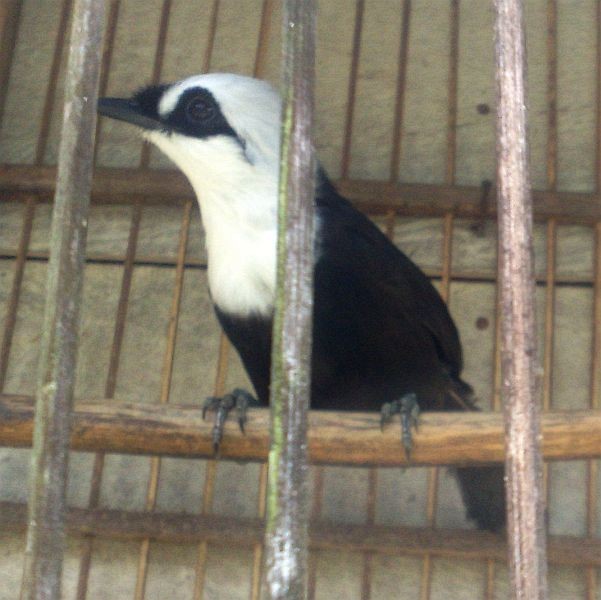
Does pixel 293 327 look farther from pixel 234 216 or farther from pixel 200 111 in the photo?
pixel 200 111

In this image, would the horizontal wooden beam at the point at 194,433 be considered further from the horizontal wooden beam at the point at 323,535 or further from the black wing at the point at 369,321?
the horizontal wooden beam at the point at 323,535

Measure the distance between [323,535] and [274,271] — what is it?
76cm

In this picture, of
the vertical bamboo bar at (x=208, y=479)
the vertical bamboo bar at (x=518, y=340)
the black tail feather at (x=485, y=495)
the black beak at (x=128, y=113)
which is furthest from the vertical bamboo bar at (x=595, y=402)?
the vertical bamboo bar at (x=518, y=340)

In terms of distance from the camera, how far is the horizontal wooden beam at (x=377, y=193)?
10.2ft

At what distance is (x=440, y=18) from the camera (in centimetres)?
338

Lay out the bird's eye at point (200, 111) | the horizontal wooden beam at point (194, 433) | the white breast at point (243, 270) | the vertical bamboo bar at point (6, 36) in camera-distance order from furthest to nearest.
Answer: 1. the vertical bamboo bar at point (6, 36)
2. the bird's eye at point (200, 111)
3. the white breast at point (243, 270)
4. the horizontal wooden beam at point (194, 433)

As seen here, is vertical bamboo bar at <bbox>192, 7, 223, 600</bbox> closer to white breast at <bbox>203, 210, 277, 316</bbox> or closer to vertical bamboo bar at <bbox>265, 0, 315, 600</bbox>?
white breast at <bbox>203, 210, 277, 316</bbox>

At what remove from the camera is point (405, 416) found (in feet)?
6.83

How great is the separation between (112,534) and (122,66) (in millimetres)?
1386

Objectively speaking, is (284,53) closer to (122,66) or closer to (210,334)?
(210,334)

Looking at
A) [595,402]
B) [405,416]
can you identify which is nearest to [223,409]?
[405,416]

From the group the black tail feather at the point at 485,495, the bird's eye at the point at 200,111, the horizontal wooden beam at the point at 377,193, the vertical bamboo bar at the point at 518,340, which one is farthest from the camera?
the horizontal wooden beam at the point at 377,193

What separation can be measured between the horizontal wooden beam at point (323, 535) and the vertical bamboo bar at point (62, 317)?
144 centimetres

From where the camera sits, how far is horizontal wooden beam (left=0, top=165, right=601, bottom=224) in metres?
3.11
